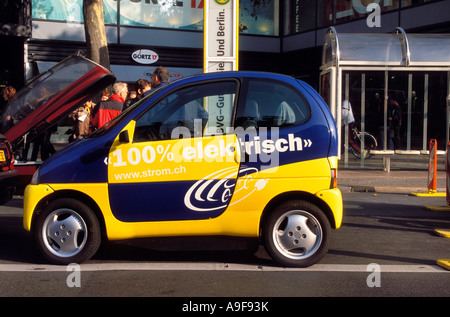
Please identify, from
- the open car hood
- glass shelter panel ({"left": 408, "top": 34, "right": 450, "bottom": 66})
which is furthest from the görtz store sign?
the open car hood

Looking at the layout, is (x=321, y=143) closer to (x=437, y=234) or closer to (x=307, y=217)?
(x=307, y=217)

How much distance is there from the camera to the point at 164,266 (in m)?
5.23

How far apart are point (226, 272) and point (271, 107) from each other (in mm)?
1566

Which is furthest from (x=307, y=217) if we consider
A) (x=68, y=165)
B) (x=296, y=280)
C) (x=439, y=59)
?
(x=439, y=59)

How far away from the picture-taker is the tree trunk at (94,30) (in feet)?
42.3

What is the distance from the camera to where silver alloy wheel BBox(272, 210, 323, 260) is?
16.8ft

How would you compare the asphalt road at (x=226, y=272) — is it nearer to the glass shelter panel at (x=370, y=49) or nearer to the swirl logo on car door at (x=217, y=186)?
the swirl logo on car door at (x=217, y=186)

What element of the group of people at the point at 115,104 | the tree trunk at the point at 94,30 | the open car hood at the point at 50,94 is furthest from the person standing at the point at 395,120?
the open car hood at the point at 50,94

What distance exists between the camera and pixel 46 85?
314 inches

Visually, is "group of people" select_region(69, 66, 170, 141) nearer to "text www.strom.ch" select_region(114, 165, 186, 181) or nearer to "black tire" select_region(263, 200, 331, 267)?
"text www.strom.ch" select_region(114, 165, 186, 181)
